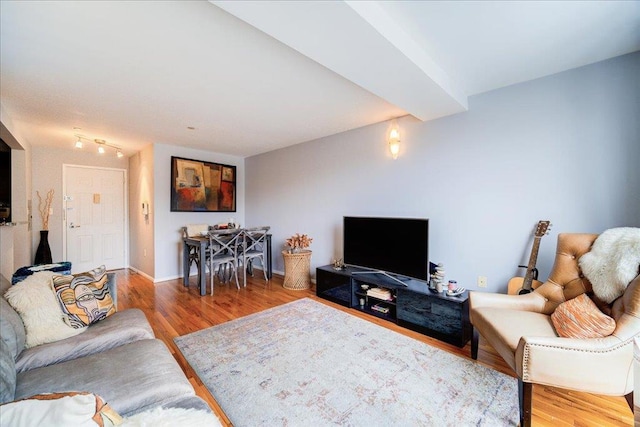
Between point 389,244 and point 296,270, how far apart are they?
5.14 ft

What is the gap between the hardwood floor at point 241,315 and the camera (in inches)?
62.1

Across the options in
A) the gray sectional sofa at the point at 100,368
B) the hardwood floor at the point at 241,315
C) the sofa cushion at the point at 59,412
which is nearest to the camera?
the sofa cushion at the point at 59,412

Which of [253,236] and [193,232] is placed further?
[193,232]

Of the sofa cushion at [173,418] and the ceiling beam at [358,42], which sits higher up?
the ceiling beam at [358,42]

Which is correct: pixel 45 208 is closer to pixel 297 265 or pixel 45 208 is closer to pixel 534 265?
pixel 297 265

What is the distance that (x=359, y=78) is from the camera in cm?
201

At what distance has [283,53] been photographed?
1.92 metres

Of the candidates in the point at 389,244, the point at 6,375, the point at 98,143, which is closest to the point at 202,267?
the point at 389,244

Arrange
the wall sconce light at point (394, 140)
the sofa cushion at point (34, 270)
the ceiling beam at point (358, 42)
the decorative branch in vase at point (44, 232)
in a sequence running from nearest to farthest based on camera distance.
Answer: the ceiling beam at point (358, 42), the sofa cushion at point (34, 270), the wall sconce light at point (394, 140), the decorative branch in vase at point (44, 232)

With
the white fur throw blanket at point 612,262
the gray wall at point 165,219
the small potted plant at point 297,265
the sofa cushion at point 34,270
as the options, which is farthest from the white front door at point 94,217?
the white fur throw blanket at point 612,262

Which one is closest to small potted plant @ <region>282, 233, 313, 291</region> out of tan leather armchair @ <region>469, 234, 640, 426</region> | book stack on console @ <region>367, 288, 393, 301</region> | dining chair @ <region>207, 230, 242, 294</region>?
dining chair @ <region>207, 230, 242, 294</region>

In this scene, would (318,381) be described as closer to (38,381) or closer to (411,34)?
(38,381)

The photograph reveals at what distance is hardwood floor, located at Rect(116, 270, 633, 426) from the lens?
5.17ft

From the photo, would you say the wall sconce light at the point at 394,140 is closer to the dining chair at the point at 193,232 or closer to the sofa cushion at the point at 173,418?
the sofa cushion at the point at 173,418
